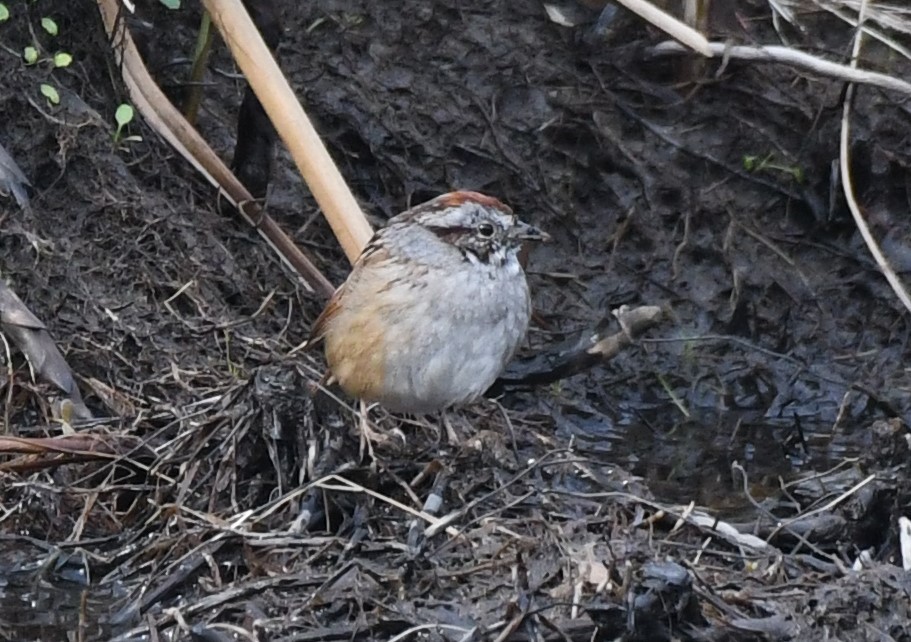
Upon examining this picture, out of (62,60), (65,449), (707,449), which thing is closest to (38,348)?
(65,449)

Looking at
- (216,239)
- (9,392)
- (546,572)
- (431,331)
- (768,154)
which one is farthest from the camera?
(768,154)

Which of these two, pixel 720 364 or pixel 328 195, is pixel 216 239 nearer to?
pixel 328 195

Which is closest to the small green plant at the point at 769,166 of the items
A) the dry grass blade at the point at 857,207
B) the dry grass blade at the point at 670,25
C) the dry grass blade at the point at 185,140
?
the dry grass blade at the point at 857,207

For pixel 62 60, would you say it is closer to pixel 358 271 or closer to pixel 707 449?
pixel 358 271

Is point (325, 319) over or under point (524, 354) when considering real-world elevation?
over

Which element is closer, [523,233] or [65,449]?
[65,449]

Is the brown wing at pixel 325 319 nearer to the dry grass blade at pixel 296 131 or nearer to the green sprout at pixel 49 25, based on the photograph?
the dry grass blade at pixel 296 131

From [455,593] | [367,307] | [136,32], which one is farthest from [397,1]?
[455,593]
